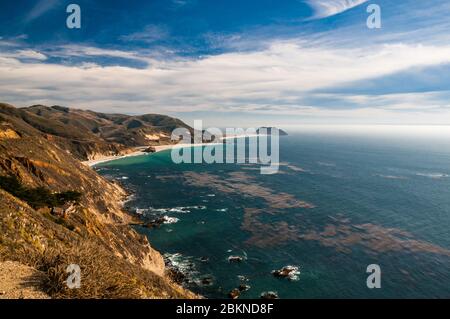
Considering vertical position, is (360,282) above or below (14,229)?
below

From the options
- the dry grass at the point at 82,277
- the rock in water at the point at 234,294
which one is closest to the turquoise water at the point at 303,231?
the rock in water at the point at 234,294

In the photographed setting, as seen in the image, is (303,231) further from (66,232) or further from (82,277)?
(82,277)

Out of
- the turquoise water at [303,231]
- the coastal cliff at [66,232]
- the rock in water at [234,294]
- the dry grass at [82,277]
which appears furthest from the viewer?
the turquoise water at [303,231]

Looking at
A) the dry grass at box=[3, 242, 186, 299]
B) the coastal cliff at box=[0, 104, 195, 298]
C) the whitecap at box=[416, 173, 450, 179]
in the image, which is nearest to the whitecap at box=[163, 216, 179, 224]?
the coastal cliff at box=[0, 104, 195, 298]

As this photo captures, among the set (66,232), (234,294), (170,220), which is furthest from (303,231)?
(66,232)

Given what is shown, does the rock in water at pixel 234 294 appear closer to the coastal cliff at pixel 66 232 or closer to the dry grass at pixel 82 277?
the coastal cliff at pixel 66 232

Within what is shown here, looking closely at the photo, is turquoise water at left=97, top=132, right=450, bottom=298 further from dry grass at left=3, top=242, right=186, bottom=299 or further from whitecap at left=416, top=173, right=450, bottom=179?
dry grass at left=3, top=242, right=186, bottom=299
